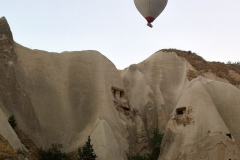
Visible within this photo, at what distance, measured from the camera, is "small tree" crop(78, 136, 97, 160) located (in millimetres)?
21953

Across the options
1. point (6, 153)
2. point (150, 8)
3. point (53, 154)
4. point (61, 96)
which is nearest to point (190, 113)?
point (61, 96)

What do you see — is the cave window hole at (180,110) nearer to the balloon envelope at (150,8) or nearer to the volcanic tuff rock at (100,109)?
the volcanic tuff rock at (100,109)

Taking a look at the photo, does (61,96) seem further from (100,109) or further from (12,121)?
(12,121)

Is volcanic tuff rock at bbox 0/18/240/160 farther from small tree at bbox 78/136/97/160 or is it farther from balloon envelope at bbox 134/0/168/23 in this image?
balloon envelope at bbox 134/0/168/23

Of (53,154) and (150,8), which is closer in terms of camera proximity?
(53,154)

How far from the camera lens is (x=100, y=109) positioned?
86.6 ft

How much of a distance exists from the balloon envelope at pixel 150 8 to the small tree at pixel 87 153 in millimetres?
10804

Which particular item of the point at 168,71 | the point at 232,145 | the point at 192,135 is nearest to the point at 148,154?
the point at 192,135

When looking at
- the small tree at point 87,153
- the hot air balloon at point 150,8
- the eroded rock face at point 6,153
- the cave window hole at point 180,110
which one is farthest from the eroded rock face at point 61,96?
the eroded rock face at point 6,153

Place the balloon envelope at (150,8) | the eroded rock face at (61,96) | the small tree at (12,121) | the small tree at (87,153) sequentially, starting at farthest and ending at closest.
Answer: the balloon envelope at (150,8)
the eroded rock face at (61,96)
the small tree at (87,153)
the small tree at (12,121)

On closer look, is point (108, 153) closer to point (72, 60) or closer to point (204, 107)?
point (204, 107)

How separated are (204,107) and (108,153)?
633cm

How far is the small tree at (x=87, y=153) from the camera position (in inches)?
864

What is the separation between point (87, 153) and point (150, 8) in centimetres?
1168
